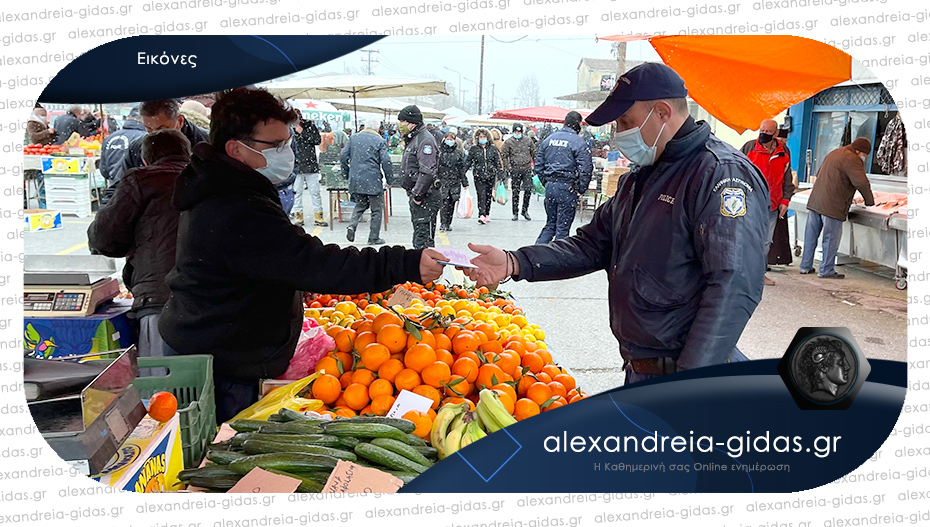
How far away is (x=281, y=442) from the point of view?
232 centimetres

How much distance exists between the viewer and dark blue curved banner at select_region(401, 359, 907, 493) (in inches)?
85.0

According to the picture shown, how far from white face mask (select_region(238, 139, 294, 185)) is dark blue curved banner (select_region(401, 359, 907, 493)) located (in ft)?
4.75

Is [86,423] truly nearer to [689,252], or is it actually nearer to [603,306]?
[689,252]

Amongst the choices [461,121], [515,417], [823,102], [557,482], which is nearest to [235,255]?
[515,417]

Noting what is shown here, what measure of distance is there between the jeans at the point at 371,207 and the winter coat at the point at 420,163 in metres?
0.35

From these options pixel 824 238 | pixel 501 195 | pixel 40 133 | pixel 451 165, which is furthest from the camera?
pixel 40 133

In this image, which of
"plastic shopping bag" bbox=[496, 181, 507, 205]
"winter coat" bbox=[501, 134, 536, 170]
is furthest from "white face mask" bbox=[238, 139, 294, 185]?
"winter coat" bbox=[501, 134, 536, 170]

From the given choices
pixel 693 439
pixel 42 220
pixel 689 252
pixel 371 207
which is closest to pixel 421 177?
pixel 371 207

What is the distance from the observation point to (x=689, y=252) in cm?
245

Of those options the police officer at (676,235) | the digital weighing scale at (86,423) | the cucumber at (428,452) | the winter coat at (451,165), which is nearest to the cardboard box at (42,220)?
the winter coat at (451,165)

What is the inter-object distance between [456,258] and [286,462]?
1.07 meters

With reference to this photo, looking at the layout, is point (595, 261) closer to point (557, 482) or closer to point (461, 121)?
point (557, 482)

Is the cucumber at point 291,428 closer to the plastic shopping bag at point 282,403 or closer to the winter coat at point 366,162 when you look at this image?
the plastic shopping bag at point 282,403

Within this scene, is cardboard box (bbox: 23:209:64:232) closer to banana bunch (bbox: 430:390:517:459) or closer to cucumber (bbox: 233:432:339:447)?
cucumber (bbox: 233:432:339:447)
